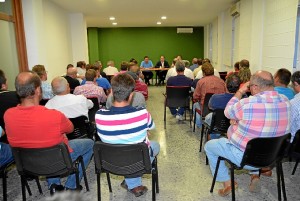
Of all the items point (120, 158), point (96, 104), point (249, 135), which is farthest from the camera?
point (96, 104)

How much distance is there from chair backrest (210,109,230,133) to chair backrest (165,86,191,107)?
1.69 metres

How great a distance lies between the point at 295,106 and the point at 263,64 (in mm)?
3484

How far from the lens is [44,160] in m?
2.12

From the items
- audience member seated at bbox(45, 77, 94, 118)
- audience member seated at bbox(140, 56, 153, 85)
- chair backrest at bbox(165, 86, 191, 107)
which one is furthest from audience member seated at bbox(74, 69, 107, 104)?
audience member seated at bbox(140, 56, 153, 85)

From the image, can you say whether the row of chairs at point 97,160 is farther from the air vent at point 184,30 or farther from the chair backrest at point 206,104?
the air vent at point 184,30

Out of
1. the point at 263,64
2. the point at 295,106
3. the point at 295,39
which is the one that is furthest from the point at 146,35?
the point at 295,106

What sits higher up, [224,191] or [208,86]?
[208,86]

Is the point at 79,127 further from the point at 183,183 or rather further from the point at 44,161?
the point at 183,183

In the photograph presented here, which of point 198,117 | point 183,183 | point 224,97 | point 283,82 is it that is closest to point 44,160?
point 183,183

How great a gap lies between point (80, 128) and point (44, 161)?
857 mm

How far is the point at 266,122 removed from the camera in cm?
219

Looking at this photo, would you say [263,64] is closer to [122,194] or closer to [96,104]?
[96,104]

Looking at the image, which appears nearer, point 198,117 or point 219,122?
point 219,122

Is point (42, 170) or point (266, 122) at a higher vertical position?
point (266, 122)
